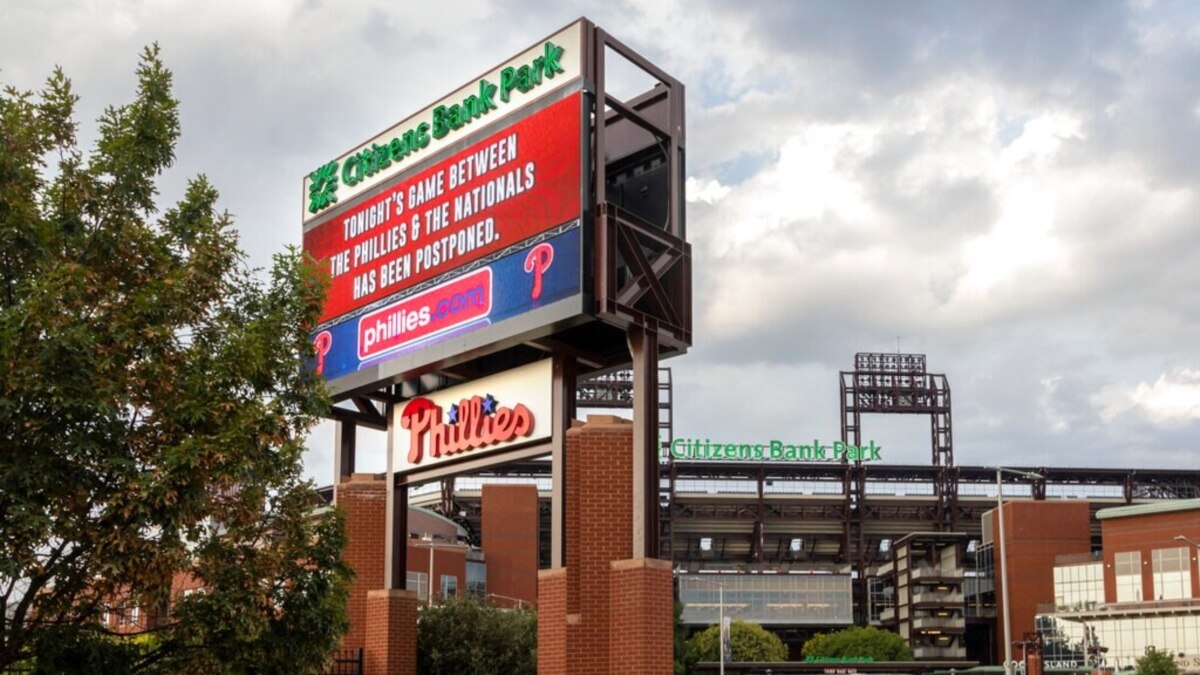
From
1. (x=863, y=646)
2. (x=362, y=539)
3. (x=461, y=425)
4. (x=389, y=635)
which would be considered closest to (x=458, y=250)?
(x=461, y=425)

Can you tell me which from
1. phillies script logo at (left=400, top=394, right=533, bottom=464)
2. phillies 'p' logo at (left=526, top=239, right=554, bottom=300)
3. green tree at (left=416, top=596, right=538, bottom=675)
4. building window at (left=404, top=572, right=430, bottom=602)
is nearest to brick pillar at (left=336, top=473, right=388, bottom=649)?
phillies script logo at (left=400, top=394, right=533, bottom=464)

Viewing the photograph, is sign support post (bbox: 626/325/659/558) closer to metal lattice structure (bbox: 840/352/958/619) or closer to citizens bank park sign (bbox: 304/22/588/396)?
citizens bank park sign (bbox: 304/22/588/396)

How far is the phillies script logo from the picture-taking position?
30281 millimetres

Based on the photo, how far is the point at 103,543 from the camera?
54.8ft

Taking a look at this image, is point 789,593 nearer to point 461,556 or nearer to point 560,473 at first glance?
point 461,556

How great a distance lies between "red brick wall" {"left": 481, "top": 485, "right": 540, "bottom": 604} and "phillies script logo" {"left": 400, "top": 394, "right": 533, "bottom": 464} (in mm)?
109755

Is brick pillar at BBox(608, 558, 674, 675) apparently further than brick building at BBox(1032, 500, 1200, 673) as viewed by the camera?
No

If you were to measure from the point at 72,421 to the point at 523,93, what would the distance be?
49.1ft

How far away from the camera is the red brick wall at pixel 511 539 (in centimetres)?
14312

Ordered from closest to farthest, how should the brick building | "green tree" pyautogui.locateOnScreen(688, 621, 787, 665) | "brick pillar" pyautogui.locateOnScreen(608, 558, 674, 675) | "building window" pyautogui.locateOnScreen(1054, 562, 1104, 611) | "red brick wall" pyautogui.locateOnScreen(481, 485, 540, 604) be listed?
1. "brick pillar" pyautogui.locateOnScreen(608, 558, 674, 675)
2. the brick building
3. "building window" pyautogui.locateOnScreen(1054, 562, 1104, 611)
4. "green tree" pyautogui.locateOnScreen(688, 621, 787, 665)
5. "red brick wall" pyautogui.locateOnScreen(481, 485, 540, 604)

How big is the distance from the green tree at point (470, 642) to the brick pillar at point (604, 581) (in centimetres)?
1408

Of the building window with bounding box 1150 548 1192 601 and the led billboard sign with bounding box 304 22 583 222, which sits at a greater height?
the led billboard sign with bounding box 304 22 583 222

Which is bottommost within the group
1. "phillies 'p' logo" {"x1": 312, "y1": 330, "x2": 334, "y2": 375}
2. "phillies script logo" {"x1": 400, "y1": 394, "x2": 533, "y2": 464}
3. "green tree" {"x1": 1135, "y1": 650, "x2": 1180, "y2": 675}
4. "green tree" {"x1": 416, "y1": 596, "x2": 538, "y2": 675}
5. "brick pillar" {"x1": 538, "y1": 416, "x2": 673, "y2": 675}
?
"green tree" {"x1": 1135, "y1": 650, "x2": 1180, "y2": 675}

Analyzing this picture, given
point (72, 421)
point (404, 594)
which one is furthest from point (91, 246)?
point (404, 594)
